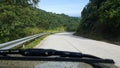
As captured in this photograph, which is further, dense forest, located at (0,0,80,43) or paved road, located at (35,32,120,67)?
dense forest, located at (0,0,80,43)

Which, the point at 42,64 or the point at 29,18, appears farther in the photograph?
the point at 29,18

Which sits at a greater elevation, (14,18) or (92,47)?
(14,18)

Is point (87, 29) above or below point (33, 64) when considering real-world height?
below

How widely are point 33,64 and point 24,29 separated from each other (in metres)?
33.8

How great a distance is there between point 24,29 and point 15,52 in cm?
3308

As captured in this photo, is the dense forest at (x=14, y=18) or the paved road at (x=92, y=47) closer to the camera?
the paved road at (x=92, y=47)

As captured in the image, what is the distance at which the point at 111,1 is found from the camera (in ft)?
129

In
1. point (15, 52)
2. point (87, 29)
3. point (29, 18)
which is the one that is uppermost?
point (15, 52)

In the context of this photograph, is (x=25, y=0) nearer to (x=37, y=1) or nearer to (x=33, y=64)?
(x=37, y=1)

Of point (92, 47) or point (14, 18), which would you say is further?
point (14, 18)

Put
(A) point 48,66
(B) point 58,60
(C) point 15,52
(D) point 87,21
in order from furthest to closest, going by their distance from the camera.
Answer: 1. (D) point 87,21
2. (C) point 15,52
3. (A) point 48,66
4. (B) point 58,60

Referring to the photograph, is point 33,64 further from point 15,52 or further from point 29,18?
point 29,18

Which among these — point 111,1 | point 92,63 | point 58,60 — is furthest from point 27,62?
point 111,1

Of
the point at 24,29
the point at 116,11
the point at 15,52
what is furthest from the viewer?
the point at 24,29
